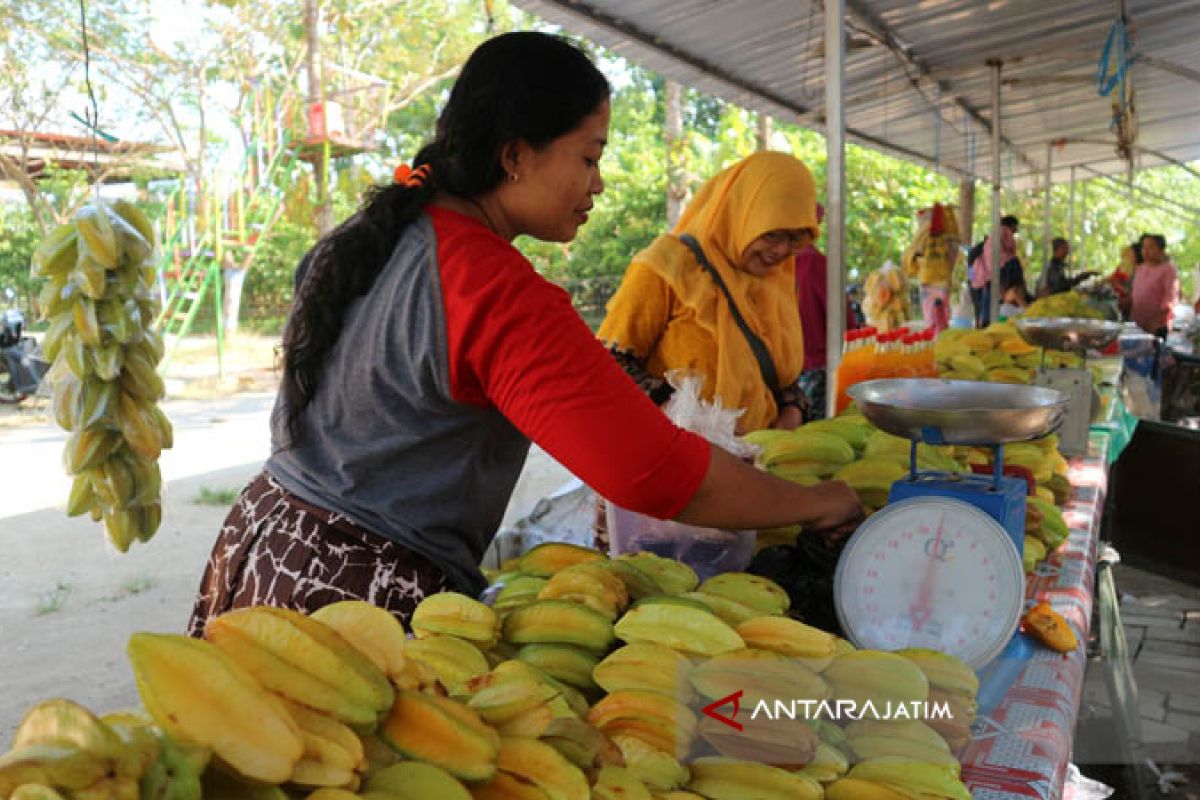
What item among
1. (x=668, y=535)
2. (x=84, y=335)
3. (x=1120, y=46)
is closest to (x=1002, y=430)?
(x=668, y=535)

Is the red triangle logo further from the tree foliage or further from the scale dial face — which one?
the tree foliage

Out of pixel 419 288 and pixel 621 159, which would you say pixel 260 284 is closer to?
pixel 621 159

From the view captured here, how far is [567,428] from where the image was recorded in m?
1.32

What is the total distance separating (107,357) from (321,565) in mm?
1079

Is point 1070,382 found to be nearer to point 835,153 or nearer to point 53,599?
point 835,153

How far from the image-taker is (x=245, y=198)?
45.4 feet

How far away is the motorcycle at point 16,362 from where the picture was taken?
1060cm

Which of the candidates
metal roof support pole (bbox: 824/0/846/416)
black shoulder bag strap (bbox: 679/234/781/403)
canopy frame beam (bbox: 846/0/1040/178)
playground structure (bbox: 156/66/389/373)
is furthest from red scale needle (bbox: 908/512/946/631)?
playground structure (bbox: 156/66/389/373)

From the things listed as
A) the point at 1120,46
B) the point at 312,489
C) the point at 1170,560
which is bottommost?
the point at 1170,560

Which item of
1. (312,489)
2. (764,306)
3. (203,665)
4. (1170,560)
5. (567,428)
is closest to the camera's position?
(203,665)

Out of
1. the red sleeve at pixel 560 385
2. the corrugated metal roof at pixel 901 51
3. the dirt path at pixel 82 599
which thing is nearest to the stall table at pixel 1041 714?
the red sleeve at pixel 560 385

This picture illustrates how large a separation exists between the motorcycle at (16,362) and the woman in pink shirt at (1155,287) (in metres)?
11.9

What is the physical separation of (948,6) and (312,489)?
465 cm

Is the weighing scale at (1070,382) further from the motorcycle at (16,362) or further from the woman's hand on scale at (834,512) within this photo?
the motorcycle at (16,362)
